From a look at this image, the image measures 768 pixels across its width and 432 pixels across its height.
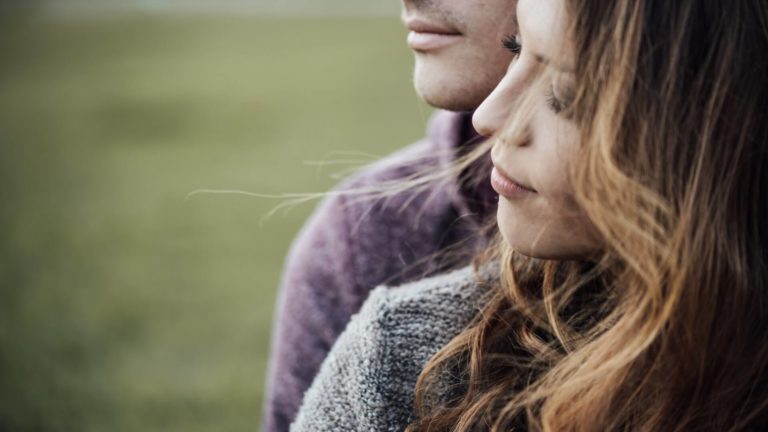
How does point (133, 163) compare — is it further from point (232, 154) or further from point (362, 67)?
point (362, 67)

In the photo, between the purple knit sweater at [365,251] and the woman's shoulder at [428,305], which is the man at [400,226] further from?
the woman's shoulder at [428,305]

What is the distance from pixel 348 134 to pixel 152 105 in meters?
2.27

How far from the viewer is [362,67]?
10438 mm

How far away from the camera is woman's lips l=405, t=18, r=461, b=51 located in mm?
1477

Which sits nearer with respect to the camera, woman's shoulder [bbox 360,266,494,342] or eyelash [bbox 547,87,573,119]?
eyelash [bbox 547,87,573,119]

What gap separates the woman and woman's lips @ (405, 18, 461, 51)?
337 mm

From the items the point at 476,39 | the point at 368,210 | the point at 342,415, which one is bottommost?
the point at 342,415

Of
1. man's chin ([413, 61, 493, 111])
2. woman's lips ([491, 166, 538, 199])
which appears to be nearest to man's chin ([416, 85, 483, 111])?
man's chin ([413, 61, 493, 111])

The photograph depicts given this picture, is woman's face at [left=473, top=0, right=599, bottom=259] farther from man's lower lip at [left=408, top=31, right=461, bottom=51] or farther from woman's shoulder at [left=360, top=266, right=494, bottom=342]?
man's lower lip at [left=408, top=31, right=461, bottom=51]

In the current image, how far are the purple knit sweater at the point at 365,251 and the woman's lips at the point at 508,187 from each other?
402mm

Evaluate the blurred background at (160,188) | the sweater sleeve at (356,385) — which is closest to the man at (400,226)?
the blurred background at (160,188)

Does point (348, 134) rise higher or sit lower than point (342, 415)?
lower

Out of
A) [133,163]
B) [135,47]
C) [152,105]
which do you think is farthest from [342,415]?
[135,47]

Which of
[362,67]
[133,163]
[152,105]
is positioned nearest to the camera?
[133,163]
